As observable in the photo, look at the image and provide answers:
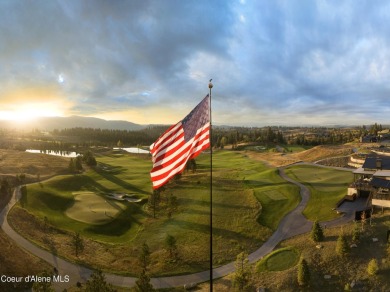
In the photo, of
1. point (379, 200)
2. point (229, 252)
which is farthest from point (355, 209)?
point (229, 252)

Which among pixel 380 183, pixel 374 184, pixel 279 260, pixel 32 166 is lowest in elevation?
pixel 279 260

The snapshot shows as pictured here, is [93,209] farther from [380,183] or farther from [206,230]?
[380,183]

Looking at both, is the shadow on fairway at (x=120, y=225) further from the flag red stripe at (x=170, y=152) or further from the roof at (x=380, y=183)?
the roof at (x=380, y=183)

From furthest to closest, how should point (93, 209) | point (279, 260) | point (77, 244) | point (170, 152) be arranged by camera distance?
point (93, 209) → point (77, 244) → point (279, 260) → point (170, 152)

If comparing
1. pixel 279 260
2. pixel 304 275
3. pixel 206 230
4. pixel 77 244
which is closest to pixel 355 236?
pixel 279 260

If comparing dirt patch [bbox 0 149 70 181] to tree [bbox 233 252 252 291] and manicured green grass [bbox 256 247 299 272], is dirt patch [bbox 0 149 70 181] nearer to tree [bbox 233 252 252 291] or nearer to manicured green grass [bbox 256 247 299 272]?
manicured green grass [bbox 256 247 299 272]

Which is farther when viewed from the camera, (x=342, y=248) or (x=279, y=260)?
(x=279, y=260)

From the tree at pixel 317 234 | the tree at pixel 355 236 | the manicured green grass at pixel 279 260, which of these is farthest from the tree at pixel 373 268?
the tree at pixel 317 234

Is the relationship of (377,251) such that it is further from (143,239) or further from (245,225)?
(143,239)
